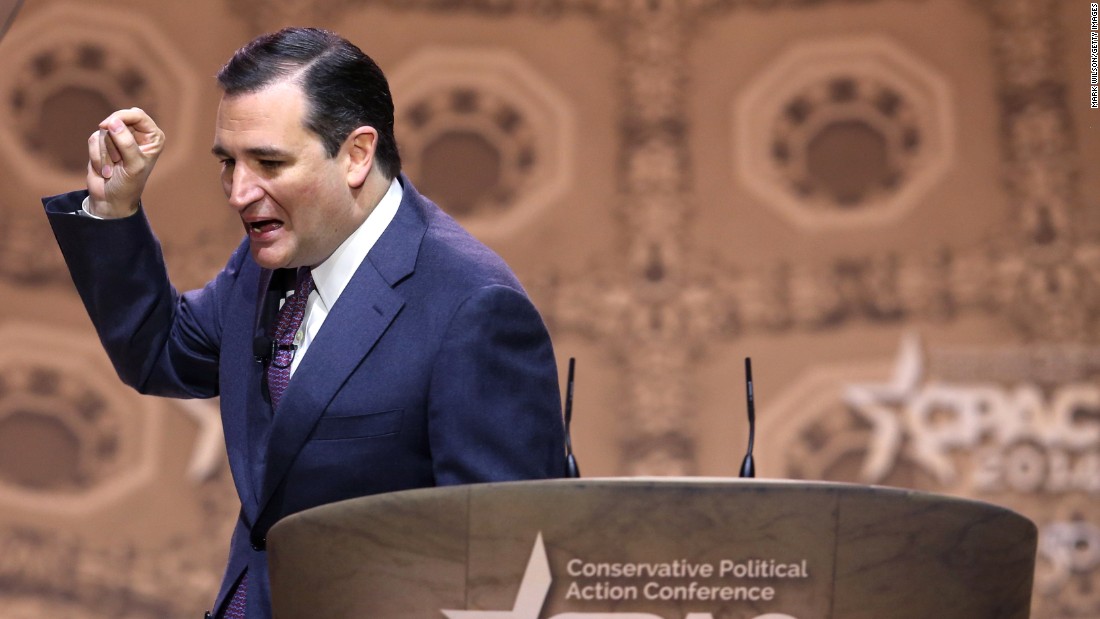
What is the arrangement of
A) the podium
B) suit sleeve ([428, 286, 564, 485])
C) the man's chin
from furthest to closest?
the man's chin
suit sleeve ([428, 286, 564, 485])
the podium

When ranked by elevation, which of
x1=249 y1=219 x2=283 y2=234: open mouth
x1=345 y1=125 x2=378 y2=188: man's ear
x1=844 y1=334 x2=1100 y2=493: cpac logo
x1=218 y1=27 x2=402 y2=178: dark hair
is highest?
x1=218 y1=27 x2=402 y2=178: dark hair

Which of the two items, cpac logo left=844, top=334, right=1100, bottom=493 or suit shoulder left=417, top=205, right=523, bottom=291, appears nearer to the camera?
suit shoulder left=417, top=205, right=523, bottom=291

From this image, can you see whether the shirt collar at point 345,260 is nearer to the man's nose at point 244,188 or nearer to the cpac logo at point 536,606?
the man's nose at point 244,188

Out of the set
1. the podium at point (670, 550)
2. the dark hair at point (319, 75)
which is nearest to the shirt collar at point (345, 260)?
the dark hair at point (319, 75)

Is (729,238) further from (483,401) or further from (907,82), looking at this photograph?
(483,401)

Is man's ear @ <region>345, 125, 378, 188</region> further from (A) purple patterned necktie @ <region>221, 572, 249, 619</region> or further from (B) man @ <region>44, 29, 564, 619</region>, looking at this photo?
(A) purple patterned necktie @ <region>221, 572, 249, 619</region>

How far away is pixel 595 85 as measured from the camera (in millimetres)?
3795

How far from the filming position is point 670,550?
0.99m

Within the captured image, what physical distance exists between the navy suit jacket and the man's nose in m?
0.15

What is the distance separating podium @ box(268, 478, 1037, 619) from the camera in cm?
99

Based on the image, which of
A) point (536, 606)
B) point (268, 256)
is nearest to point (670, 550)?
point (536, 606)

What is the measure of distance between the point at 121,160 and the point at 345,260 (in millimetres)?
285

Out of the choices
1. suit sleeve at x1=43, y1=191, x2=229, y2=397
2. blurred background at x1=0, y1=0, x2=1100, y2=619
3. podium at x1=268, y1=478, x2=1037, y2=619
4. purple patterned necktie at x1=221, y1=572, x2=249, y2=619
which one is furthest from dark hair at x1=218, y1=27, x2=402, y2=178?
blurred background at x1=0, y1=0, x2=1100, y2=619

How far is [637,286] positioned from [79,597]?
1817mm
